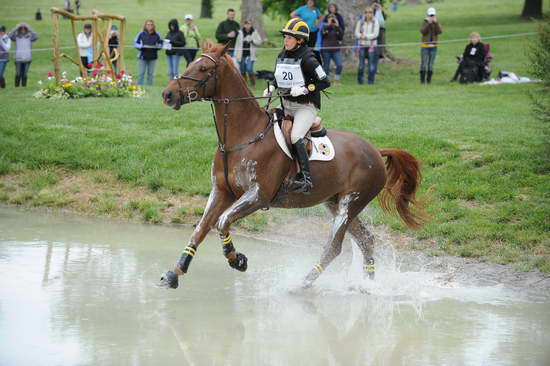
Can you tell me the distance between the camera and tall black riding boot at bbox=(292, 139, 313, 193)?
8.66m

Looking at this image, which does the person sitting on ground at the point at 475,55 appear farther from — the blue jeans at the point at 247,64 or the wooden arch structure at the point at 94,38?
the wooden arch structure at the point at 94,38

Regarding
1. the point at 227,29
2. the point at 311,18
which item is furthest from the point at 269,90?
the point at 311,18

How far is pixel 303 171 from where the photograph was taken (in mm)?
8719

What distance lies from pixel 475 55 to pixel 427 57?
1604 millimetres

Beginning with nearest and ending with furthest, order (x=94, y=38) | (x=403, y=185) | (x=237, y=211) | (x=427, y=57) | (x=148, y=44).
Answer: (x=237, y=211)
(x=403, y=185)
(x=94, y=38)
(x=148, y=44)
(x=427, y=57)

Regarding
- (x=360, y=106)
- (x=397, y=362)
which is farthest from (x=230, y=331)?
(x=360, y=106)

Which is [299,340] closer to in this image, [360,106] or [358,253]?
[358,253]

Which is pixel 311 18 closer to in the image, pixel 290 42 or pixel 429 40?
pixel 429 40

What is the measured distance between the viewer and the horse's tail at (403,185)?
10102mm

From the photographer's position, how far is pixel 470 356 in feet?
22.4

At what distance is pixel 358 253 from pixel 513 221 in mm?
2673

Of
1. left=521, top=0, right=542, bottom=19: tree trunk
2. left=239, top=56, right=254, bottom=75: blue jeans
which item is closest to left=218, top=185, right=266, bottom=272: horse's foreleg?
left=239, top=56, right=254, bottom=75: blue jeans

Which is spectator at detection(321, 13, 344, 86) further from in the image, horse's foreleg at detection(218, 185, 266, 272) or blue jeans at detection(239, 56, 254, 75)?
horse's foreleg at detection(218, 185, 266, 272)

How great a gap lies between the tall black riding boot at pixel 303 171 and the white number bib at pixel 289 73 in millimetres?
642
